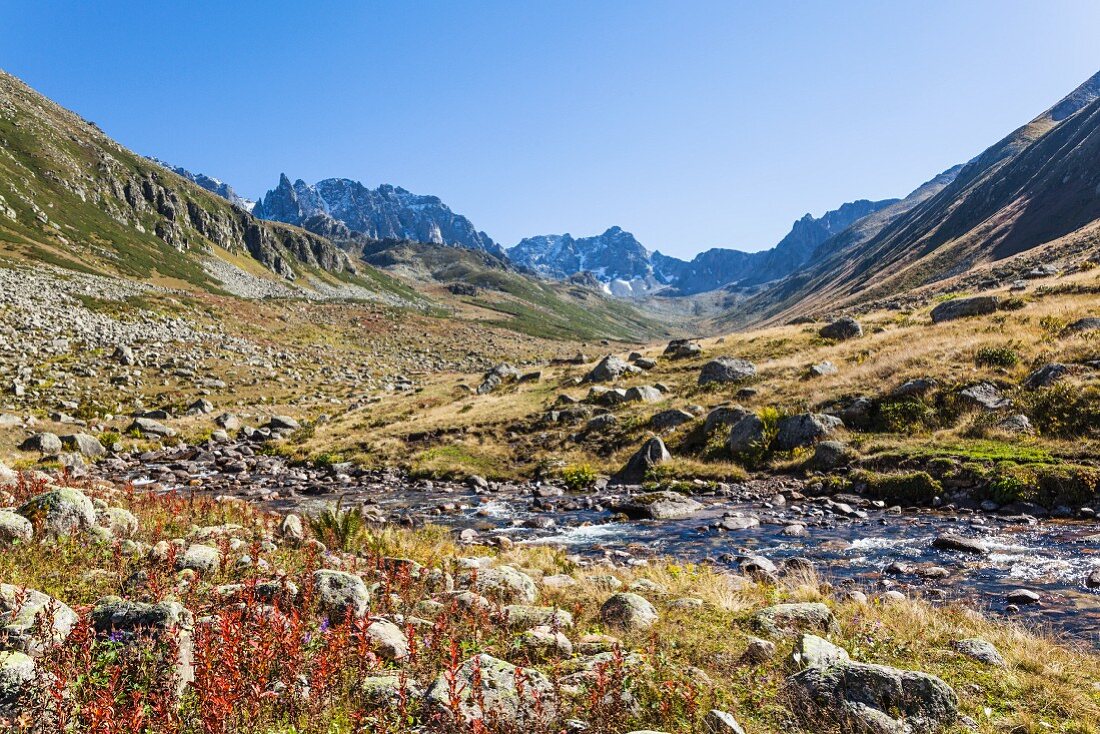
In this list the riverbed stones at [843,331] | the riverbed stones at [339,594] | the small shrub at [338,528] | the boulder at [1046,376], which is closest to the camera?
the riverbed stones at [339,594]

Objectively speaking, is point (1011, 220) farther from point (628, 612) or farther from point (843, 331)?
point (628, 612)

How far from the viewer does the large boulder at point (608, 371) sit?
131 ft

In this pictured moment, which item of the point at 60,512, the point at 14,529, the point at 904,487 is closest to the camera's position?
the point at 14,529

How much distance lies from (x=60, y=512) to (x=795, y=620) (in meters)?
11.6

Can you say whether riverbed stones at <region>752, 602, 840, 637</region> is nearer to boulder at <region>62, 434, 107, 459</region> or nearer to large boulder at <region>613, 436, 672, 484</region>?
large boulder at <region>613, 436, 672, 484</region>

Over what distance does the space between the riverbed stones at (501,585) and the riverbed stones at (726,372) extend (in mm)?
25589

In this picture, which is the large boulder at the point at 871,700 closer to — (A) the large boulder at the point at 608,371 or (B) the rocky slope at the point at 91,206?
→ (A) the large boulder at the point at 608,371

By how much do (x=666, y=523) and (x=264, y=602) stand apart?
13.2 m

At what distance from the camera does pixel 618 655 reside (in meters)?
5.43

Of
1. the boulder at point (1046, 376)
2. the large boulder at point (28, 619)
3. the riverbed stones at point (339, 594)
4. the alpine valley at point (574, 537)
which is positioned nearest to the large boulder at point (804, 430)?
the alpine valley at point (574, 537)

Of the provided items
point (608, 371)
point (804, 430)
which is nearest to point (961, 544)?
point (804, 430)

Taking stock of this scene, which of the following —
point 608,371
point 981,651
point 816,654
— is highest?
point 816,654

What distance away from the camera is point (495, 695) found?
16.6 ft

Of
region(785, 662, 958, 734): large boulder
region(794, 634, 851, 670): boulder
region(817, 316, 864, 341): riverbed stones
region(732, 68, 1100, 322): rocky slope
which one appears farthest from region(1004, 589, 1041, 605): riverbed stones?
region(732, 68, 1100, 322): rocky slope
